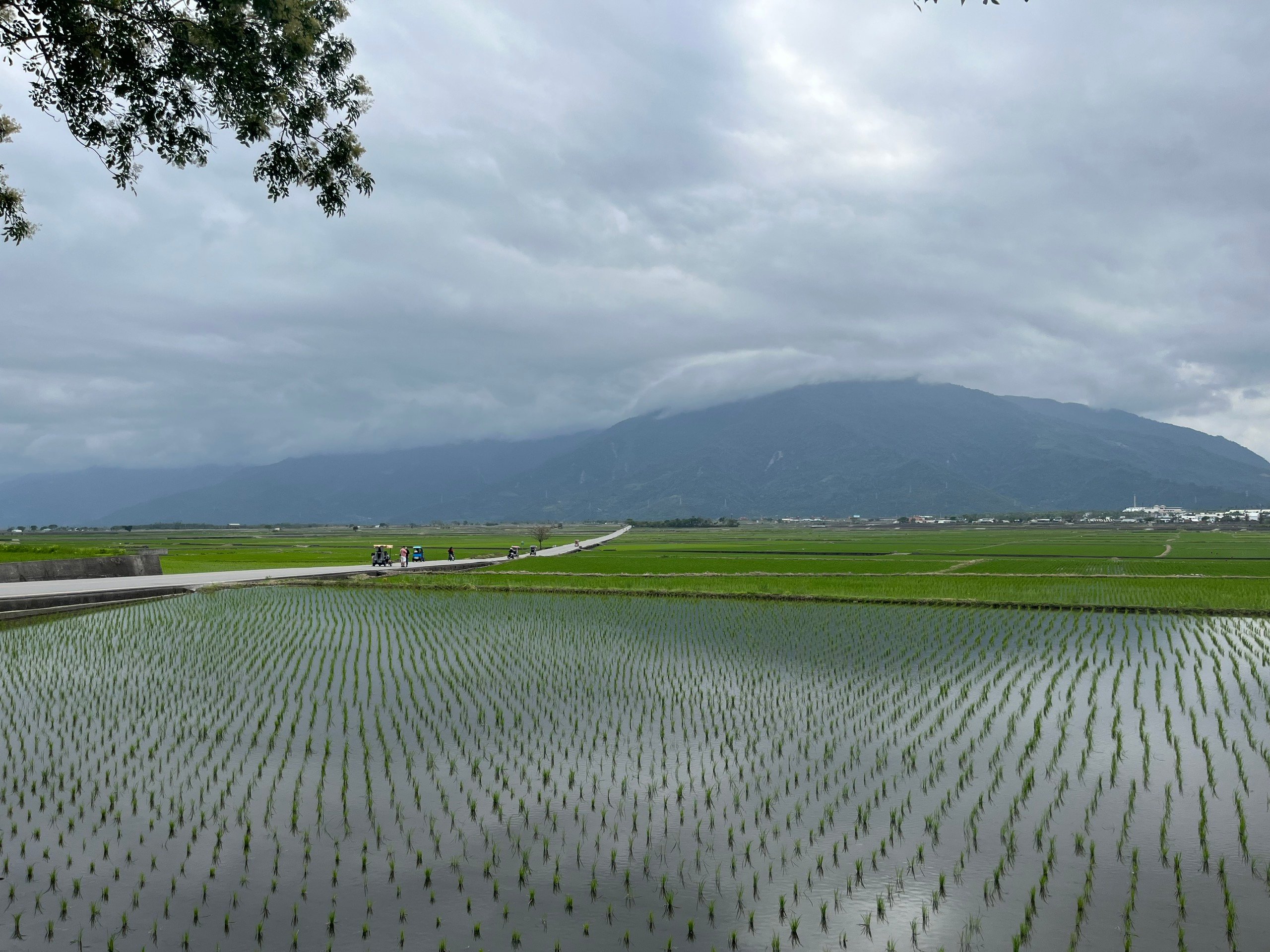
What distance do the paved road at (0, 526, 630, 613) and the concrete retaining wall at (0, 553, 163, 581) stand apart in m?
0.38

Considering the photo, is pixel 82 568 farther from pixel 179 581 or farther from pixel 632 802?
pixel 632 802

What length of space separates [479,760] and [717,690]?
567cm

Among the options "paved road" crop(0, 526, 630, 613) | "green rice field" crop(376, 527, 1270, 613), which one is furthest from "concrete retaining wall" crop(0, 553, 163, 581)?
"green rice field" crop(376, 527, 1270, 613)

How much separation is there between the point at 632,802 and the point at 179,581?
111 ft

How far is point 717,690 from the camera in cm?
1510

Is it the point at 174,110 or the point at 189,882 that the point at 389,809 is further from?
the point at 174,110

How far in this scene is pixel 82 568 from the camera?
3600 centimetres

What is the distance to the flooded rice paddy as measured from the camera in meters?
6.66

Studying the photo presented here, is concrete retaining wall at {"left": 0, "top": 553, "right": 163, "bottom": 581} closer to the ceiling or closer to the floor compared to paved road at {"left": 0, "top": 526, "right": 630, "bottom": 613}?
closer to the ceiling

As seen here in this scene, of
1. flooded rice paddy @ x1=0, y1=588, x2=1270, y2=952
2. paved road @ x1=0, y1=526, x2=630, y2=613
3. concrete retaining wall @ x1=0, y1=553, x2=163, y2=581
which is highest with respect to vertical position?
concrete retaining wall @ x1=0, y1=553, x2=163, y2=581

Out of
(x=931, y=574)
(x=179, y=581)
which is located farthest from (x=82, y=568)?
(x=931, y=574)

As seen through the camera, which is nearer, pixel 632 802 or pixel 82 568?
pixel 632 802

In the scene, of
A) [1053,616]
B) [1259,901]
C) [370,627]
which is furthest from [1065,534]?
[1259,901]

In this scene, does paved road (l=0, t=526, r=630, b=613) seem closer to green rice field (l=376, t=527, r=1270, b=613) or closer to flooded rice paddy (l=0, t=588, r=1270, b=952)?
green rice field (l=376, t=527, r=1270, b=613)
